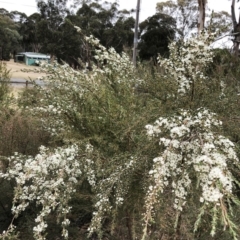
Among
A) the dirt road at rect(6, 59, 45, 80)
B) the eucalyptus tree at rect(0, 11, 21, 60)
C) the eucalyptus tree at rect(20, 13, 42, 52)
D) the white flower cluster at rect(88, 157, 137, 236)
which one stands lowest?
the white flower cluster at rect(88, 157, 137, 236)

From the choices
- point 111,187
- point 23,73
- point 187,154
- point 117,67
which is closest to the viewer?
point 187,154

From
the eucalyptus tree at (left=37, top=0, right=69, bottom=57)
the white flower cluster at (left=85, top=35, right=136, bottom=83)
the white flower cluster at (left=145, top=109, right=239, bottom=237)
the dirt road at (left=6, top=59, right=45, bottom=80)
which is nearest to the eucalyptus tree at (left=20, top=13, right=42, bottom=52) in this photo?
the eucalyptus tree at (left=37, top=0, right=69, bottom=57)

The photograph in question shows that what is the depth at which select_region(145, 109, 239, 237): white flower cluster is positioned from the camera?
182cm

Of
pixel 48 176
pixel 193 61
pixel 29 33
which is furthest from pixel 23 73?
pixel 193 61

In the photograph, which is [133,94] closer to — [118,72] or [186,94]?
[118,72]

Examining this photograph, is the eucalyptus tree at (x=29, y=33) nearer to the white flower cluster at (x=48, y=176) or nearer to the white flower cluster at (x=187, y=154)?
the white flower cluster at (x=48, y=176)

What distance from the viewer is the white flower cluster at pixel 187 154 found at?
1.82 metres

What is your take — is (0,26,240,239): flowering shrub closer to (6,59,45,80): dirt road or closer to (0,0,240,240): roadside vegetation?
(0,0,240,240): roadside vegetation

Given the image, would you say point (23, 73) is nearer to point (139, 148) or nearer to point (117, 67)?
point (117, 67)

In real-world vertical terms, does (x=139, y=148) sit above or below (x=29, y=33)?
below

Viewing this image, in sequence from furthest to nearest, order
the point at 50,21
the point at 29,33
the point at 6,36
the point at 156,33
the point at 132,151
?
the point at 29,33
the point at 6,36
the point at 50,21
the point at 156,33
the point at 132,151

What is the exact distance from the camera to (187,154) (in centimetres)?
208

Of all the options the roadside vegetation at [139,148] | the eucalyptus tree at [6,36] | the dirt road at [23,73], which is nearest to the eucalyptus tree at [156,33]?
the dirt road at [23,73]

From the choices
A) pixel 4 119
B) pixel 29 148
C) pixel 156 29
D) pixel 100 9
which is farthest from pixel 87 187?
pixel 100 9
